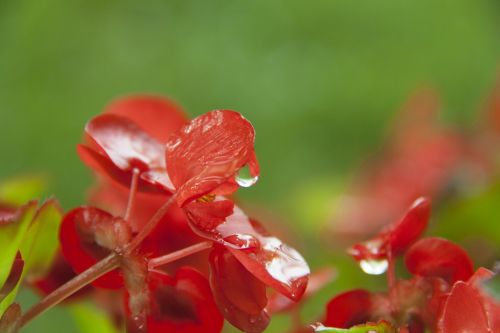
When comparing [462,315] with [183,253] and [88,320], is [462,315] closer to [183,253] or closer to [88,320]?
[183,253]

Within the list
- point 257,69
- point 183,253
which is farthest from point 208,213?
point 257,69

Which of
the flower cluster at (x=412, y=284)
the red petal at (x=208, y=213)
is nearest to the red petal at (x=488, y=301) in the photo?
the flower cluster at (x=412, y=284)

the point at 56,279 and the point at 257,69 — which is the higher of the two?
the point at 56,279

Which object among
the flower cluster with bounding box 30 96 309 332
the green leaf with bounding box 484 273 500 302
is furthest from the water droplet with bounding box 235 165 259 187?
the green leaf with bounding box 484 273 500 302

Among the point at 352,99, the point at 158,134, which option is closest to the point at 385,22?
the point at 352,99

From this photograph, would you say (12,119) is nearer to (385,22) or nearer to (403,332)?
(385,22)

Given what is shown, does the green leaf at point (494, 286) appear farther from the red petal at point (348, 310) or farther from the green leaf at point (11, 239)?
the green leaf at point (11, 239)

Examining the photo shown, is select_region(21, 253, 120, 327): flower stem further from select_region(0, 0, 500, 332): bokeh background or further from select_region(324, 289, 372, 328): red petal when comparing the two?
select_region(0, 0, 500, 332): bokeh background
